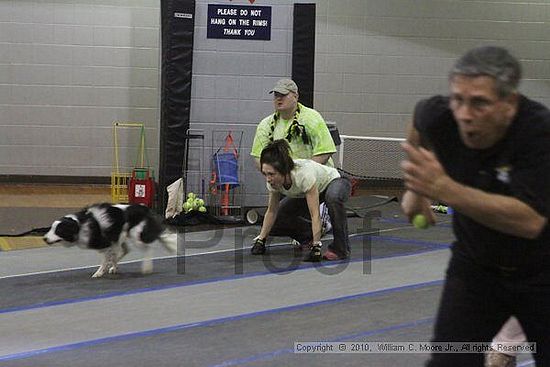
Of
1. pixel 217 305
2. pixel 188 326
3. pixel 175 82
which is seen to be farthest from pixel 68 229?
pixel 175 82

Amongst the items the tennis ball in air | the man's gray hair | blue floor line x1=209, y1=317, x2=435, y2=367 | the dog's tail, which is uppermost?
the man's gray hair

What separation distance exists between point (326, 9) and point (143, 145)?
2.76m

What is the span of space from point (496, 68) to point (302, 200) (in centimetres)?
451

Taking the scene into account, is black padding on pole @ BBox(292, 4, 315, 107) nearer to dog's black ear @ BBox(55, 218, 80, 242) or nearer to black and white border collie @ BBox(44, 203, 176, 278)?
black and white border collie @ BBox(44, 203, 176, 278)

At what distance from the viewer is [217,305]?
5.21 meters

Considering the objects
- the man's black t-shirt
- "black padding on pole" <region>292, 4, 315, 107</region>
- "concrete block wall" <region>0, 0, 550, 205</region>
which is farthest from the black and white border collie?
"concrete block wall" <region>0, 0, 550, 205</region>

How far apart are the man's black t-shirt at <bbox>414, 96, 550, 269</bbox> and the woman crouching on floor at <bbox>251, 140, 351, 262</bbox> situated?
362 cm

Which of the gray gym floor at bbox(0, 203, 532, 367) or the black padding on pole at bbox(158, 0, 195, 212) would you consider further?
the black padding on pole at bbox(158, 0, 195, 212)

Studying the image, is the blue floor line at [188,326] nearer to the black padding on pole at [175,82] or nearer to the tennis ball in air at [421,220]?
the tennis ball in air at [421,220]

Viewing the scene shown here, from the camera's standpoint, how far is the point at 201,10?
848cm

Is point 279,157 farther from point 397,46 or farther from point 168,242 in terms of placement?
point 397,46

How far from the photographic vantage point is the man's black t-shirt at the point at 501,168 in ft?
7.37

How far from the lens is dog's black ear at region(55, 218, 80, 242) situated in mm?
5734

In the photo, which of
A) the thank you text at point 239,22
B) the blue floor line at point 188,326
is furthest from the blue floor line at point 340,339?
the thank you text at point 239,22
